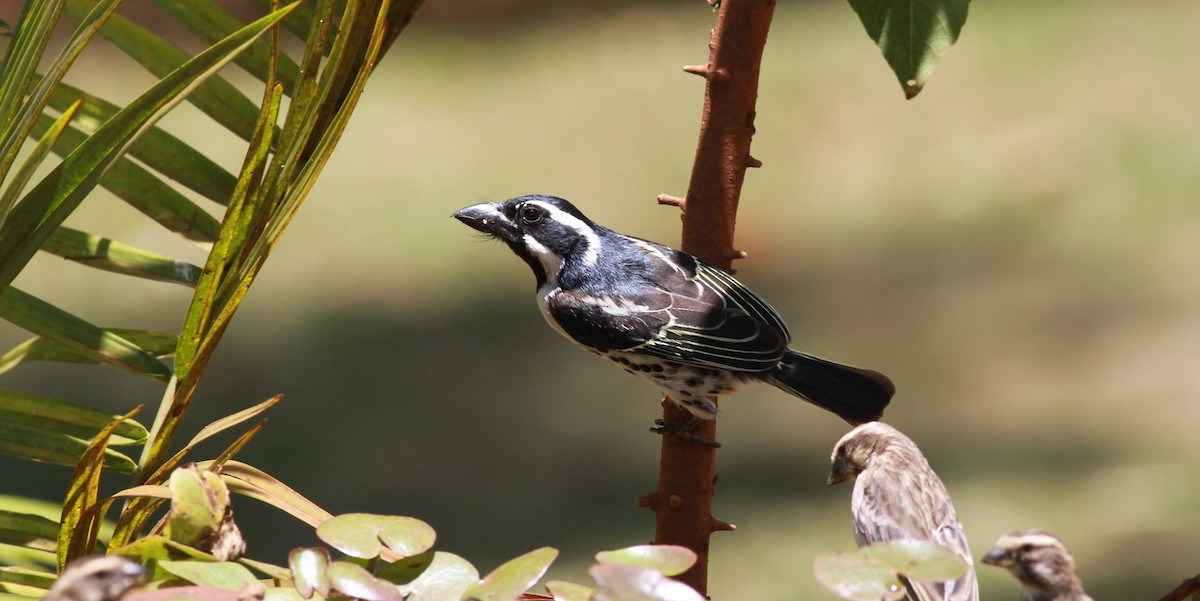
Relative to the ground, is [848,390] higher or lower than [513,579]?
higher

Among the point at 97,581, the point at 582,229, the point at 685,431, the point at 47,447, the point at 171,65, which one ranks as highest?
the point at 582,229

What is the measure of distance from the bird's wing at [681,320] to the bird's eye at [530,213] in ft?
0.56

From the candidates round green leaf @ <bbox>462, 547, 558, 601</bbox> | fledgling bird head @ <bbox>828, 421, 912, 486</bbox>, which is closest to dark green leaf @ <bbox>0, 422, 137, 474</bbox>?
round green leaf @ <bbox>462, 547, 558, 601</bbox>

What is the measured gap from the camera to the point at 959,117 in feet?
24.0

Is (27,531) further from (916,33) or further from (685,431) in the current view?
(916,33)

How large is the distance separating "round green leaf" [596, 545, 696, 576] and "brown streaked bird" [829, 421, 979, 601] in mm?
937

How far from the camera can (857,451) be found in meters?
2.22

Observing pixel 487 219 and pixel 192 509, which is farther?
pixel 487 219

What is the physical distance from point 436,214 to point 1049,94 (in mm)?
3714

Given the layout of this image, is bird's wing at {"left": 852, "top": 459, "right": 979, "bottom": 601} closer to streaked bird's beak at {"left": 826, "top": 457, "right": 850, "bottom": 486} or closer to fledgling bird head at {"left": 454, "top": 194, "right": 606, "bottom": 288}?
streaked bird's beak at {"left": 826, "top": 457, "right": 850, "bottom": 486}

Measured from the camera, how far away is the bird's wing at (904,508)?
6.56 feet

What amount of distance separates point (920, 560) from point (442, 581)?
439 mm

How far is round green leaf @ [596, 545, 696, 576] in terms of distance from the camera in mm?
1087

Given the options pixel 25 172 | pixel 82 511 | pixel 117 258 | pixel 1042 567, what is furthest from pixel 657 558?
pixel 117 258
